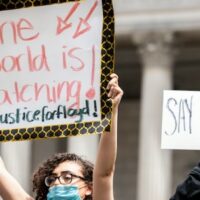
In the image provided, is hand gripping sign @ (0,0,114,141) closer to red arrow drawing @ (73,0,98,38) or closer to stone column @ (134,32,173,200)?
red arrow drawing @ (73,0,98,38)

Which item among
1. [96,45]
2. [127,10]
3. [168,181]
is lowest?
[168,181]

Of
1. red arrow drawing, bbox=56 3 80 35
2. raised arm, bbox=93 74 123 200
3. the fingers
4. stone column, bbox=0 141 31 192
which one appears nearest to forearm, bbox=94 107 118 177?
raised arm, bbox=93 74 123 200

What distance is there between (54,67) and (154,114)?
3184 centimetres

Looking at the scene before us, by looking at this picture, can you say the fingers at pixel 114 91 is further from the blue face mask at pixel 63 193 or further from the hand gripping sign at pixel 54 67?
the blue face mask at pixel 63 193

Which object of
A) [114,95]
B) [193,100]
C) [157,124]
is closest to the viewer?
[114,95]

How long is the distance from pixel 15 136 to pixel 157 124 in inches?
1234

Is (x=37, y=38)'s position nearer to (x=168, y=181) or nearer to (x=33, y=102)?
(x=33, y=102)

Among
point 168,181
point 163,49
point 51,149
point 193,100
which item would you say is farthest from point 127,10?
point 193,100

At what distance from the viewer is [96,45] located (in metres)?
8.14

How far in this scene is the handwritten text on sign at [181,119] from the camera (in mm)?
8477

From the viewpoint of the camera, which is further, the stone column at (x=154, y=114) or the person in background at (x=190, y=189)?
the stone column at (x=154, y=114)

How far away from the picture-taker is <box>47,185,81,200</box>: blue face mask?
7.78 meters

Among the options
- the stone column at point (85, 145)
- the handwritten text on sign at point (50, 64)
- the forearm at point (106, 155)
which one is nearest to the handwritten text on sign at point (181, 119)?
the handwritten text on sign at point (50, 64)

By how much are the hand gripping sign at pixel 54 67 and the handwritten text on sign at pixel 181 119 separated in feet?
2.45
